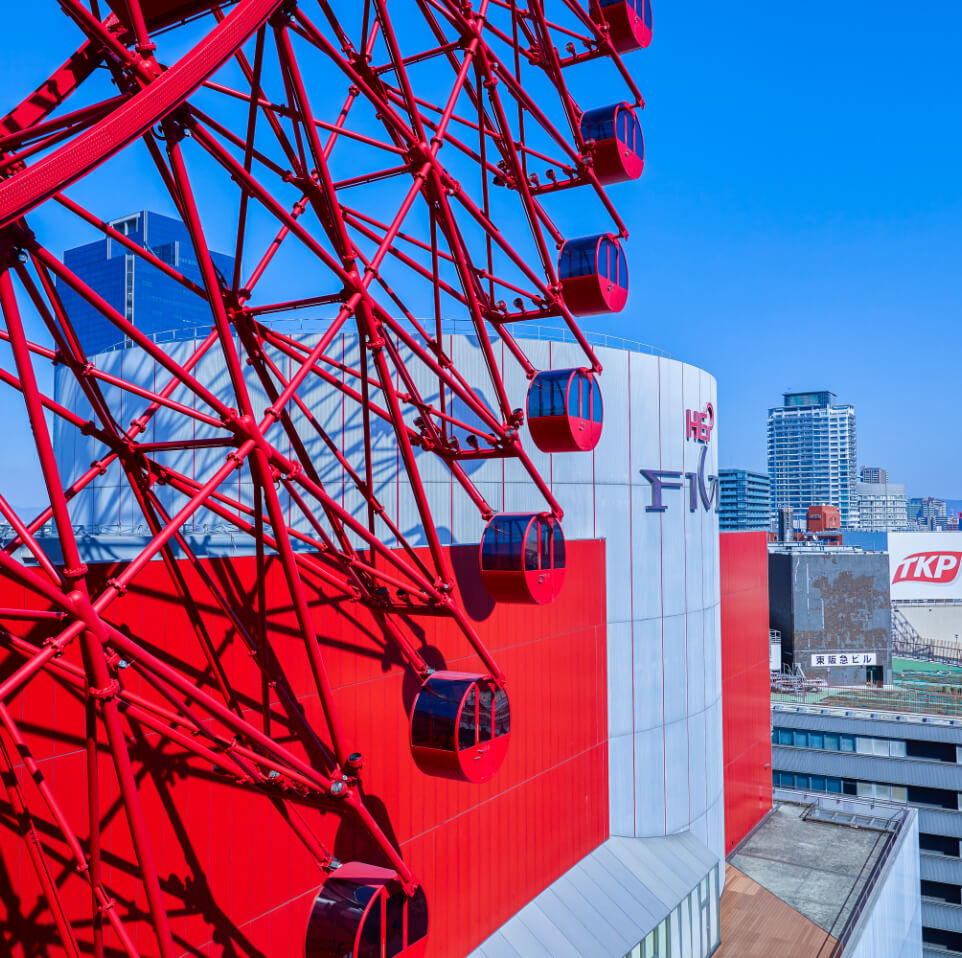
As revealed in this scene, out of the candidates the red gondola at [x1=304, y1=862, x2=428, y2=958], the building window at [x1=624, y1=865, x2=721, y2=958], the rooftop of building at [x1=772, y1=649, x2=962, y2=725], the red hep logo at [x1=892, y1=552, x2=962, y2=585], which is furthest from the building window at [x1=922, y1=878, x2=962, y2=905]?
the red gondola at [x1=304, y1=862, x2=428, y2=958]

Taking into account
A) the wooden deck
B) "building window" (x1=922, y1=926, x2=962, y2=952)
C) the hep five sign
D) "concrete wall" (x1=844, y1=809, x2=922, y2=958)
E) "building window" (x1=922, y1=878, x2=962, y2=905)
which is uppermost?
Answer: the hep five sign

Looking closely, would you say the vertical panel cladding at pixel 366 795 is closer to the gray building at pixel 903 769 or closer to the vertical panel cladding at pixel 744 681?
the vertical panel cladding at pixel 744 681

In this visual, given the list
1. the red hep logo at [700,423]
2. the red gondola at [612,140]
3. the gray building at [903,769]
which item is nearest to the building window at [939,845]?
the gray building at [903,769]

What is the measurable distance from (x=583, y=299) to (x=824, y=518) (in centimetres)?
13803

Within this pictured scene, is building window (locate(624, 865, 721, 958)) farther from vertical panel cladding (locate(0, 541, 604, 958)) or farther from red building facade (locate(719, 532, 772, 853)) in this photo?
red building facade (locate(719, 532, 772, 853))

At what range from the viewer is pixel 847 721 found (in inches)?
1861

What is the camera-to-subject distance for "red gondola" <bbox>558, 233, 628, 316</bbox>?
56.4 feet

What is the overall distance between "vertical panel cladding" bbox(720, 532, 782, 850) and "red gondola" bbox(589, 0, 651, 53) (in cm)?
1865

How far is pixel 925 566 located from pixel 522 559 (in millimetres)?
74997

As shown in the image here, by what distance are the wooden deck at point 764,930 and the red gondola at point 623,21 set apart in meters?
24.4

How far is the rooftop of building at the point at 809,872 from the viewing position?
23125 millimetres

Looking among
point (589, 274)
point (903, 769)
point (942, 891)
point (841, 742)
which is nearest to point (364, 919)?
point (589, 274)

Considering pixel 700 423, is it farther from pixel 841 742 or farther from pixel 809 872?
pixel 841 742

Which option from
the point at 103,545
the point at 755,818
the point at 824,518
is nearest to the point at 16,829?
the point at 103,545
